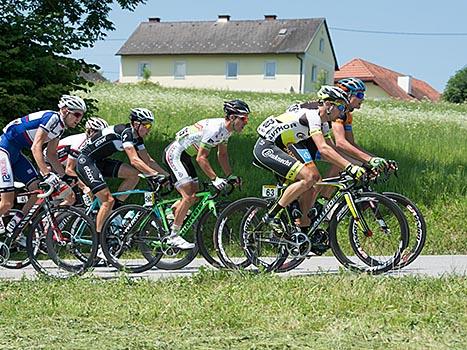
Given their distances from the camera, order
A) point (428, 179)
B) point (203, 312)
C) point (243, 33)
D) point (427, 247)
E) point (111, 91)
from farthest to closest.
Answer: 1. point (243, 33)
2. point (111, 91)
3. point (428, 179)
4. point (427, 247)
5. point (203, 312)

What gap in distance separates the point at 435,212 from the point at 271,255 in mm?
6042

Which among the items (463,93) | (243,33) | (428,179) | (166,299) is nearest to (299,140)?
(166,299)

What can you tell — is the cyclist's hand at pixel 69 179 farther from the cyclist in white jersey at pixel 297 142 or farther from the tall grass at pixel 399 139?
the tall grass at pixel 399 139

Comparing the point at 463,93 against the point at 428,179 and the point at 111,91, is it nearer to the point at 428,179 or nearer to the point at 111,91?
the point at 111,91

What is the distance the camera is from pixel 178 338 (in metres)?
5.89

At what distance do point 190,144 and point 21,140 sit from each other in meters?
2.01

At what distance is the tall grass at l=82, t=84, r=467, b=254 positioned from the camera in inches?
563

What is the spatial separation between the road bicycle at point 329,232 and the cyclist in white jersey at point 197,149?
495mm

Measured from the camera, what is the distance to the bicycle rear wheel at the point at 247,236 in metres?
8.92

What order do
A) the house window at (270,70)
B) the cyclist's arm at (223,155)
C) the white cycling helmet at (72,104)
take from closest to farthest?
the white cycling helmet at (72,104) → the cyclist's arm at (223,155) → the house window at (270,70)

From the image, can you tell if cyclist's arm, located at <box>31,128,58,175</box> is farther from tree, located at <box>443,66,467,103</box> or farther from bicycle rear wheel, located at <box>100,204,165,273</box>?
tree, located at <box>443,66,467,103</box>

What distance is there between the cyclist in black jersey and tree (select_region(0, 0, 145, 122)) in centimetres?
364

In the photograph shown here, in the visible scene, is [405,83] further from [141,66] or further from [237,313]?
[237,313]

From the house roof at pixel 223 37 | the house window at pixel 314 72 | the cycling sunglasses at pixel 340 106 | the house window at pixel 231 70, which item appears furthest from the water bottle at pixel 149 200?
the house window at pixel 314 72
